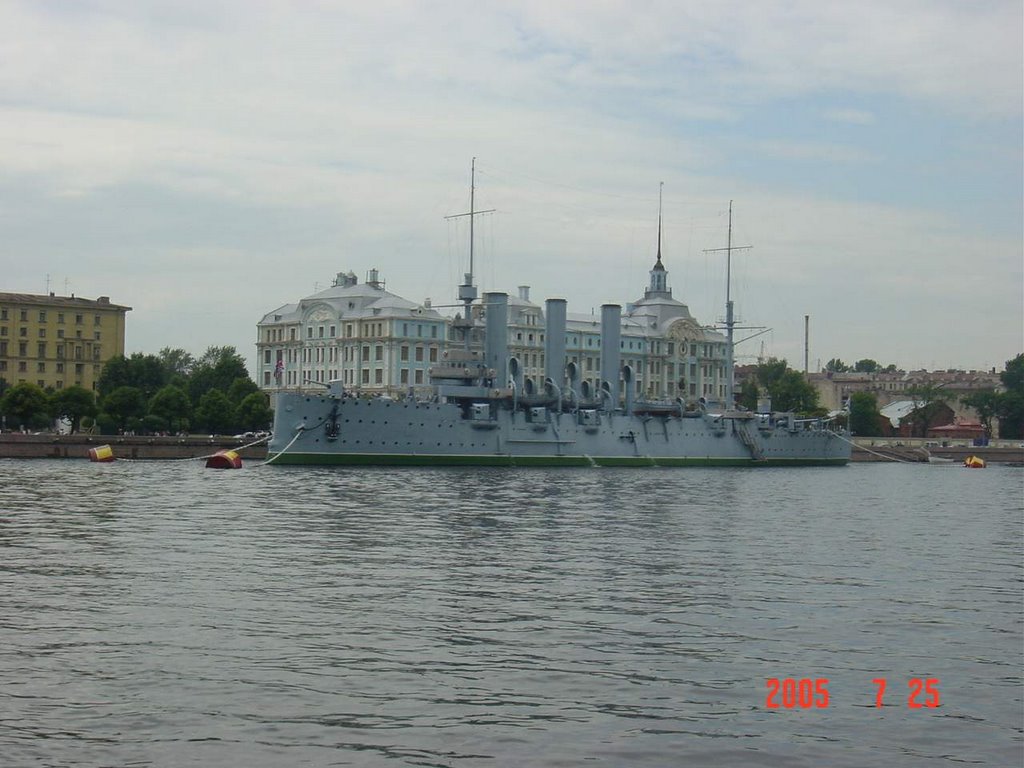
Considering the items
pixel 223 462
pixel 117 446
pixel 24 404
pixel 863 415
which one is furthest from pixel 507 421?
pixel 863 415

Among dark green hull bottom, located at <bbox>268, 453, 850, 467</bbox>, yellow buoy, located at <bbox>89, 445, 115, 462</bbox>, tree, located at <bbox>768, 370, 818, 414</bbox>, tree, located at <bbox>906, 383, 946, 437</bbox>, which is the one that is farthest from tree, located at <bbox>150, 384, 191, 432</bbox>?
tree, located at <bbox>906, 383, 946, 437</bbox>

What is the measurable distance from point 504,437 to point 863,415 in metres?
78.7

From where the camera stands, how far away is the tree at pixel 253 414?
9056 cm

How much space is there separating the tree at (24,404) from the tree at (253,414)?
12678 millimetres

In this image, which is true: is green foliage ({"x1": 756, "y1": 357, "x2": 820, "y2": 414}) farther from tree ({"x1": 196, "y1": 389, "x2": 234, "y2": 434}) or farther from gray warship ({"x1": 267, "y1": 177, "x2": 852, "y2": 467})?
tree ({"x1": 196, "y1": 389, "x2": 234, "y2": 434})

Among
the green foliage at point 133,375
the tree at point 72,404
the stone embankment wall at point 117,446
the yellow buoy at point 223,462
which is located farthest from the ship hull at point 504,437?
the green foliage at point 133,375

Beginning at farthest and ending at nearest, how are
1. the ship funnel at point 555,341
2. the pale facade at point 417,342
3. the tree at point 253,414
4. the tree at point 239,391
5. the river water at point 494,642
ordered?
the pale facade at point 417,342 → the tree at point 239,391 → the tree at point 253,414 → the ship funnel at point 555,341 → the river water at point 494,642

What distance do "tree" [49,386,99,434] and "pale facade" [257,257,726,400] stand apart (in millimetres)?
18548

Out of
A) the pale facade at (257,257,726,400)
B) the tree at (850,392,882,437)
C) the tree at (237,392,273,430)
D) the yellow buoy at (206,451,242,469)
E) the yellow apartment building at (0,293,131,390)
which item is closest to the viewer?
the yellow buoy at (206,451,242,469)

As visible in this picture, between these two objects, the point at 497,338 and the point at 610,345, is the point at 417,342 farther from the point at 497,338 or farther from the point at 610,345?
the point at 497,338

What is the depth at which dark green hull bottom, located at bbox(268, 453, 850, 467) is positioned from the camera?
63375mm

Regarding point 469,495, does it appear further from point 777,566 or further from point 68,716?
point 68,716

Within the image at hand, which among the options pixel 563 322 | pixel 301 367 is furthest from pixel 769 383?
pixel 563 322

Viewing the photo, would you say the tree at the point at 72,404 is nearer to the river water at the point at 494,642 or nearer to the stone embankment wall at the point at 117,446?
the stone embankment wall at the point at 117,446
